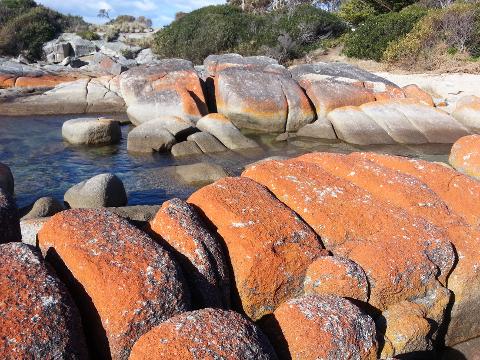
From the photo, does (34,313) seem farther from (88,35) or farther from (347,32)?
(88,35)

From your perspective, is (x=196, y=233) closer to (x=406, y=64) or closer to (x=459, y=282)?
(x=459, y=282)

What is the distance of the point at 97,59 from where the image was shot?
32.1 meters

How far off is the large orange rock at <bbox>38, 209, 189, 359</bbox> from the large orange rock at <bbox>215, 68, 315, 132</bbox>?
41.2ft

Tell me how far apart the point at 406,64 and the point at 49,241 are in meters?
22.8

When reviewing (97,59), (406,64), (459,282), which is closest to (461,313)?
(459,282)

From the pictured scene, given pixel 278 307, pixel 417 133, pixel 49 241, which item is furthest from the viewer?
pixel 417 133

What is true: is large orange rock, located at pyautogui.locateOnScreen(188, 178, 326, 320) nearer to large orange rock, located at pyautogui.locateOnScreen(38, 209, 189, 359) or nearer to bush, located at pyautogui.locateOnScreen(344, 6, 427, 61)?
large orange rock, located at pyautogui.locateOnScreen(38, 209, 189, 359)

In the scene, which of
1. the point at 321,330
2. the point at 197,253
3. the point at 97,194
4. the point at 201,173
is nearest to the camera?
the point at 321,330

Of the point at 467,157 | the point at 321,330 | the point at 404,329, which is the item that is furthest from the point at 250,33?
the point at 321,330

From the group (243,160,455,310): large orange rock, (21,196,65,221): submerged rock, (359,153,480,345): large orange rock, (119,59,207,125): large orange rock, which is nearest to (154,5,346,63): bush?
(119,59,207,125): large orange rock

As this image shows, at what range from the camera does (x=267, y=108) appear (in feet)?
50.8

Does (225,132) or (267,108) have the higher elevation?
(267,108)

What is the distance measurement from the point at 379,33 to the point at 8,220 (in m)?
25.3

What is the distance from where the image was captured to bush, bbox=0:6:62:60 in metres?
33.9
